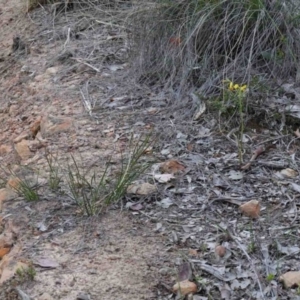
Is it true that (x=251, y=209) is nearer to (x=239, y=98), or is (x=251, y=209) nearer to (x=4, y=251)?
(x=239, y=98)

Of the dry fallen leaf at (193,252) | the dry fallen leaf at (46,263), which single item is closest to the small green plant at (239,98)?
the dry fallen leaf at (193,252)

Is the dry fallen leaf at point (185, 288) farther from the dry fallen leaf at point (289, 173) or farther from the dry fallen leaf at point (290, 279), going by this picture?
the dry fallen leaf at point (289, 173)

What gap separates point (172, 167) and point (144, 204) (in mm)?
278

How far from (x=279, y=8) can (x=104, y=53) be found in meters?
1.17

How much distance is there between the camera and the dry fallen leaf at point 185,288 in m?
2.31

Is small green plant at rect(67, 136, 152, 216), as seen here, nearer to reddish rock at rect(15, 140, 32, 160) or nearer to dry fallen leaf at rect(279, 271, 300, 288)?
reddish rock at rect(15, 140, 32, 160)

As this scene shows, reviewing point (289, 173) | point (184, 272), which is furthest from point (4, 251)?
point (289, 173)

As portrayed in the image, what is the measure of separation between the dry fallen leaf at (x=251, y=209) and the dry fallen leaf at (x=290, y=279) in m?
0.40

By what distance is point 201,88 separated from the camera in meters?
3.60

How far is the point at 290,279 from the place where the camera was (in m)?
2.32

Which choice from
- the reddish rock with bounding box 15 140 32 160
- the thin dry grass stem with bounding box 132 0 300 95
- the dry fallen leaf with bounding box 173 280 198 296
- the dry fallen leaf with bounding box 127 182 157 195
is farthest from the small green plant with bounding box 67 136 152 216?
the thin dry grass stem with bounding box 132 0 300 95

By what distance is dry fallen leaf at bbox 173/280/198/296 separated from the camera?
2.31m

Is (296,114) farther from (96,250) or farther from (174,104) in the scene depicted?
(96,250)

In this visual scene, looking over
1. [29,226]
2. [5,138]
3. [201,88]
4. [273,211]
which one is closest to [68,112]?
[5,138]
